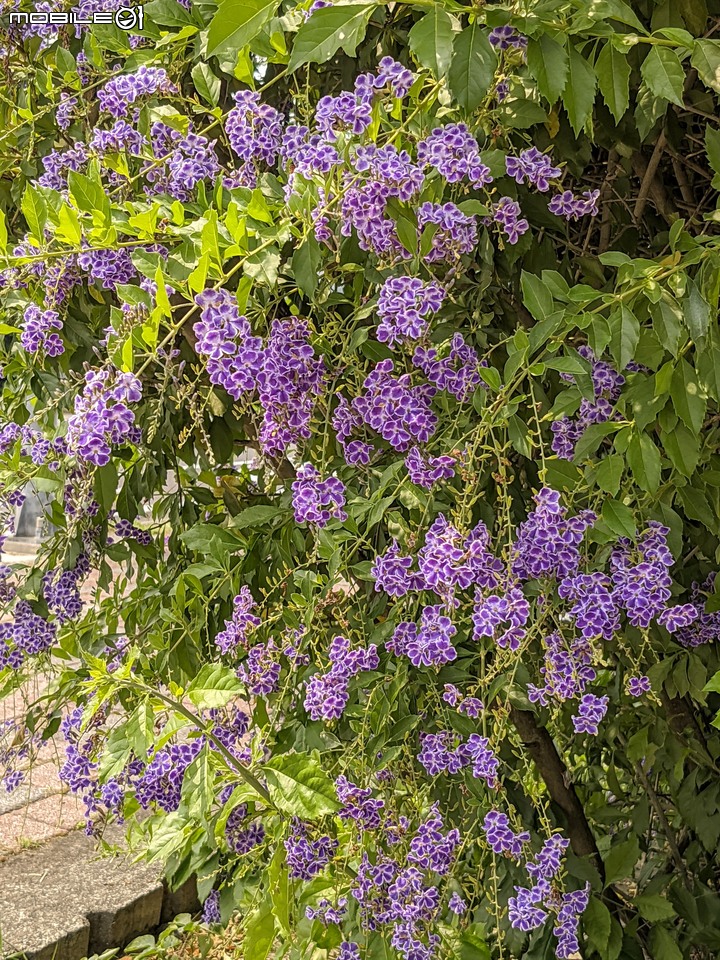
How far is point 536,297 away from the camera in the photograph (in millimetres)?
982

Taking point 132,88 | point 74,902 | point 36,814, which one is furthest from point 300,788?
point 36,814

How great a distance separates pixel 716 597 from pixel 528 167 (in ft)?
1.69

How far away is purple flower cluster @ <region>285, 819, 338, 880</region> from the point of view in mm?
1229

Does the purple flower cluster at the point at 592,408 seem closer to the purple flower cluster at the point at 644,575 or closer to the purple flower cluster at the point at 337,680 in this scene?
Answer: the purple flower cluster at the point at 644,575

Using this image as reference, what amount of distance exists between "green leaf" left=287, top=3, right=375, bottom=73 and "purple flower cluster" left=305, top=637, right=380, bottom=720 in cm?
62

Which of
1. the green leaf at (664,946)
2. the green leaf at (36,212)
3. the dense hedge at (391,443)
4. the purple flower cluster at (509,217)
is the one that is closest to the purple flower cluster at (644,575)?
the dense hedge at (391,443)

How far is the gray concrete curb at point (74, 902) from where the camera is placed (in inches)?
74.4

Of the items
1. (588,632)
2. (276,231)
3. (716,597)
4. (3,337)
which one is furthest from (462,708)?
(3,337)

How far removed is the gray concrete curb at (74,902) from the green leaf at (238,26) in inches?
60.6

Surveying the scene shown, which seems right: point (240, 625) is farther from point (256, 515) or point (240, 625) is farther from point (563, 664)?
point (563, 664)

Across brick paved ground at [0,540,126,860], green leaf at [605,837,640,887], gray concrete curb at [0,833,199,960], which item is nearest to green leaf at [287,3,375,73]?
green leaf at [605,837,640,887]

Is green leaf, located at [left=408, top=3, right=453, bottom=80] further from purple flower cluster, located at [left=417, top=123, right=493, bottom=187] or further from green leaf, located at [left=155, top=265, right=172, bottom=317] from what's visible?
green leaf, located at [left=155, top=265, right=172, bottom=317]

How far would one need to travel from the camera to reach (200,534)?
1.26 m

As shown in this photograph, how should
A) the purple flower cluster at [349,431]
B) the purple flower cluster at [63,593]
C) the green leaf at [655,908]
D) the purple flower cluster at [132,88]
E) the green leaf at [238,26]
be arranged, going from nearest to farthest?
the green leaf at [238,26] → the purple flower cluster at [349,431] → the purple flower cluster at [132,88] → the green leaf at [655,908] → the purple flower cluster at [63,593]
